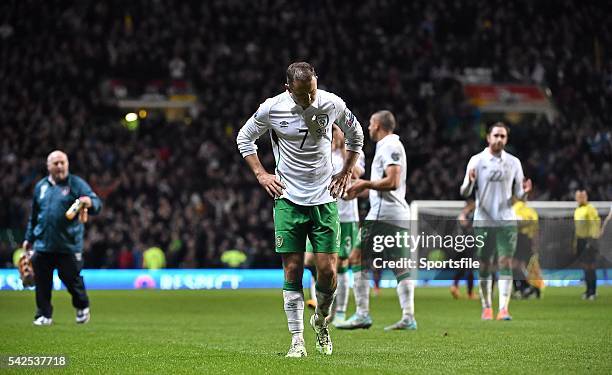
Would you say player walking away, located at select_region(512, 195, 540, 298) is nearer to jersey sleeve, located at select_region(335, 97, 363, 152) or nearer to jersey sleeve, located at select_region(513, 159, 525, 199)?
jersey sleeve, located at select_region(513, 159, 525, 199)

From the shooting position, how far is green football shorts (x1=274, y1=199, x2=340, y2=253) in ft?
28.9

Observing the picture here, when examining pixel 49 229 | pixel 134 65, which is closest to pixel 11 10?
pixel 134 65

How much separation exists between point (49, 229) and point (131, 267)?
14.2 metres

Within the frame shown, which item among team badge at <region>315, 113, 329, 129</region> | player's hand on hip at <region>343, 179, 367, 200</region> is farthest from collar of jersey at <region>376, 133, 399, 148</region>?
team badge at <region>315, 113, 329, 129</region>

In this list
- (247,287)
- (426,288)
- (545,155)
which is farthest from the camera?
(545,155)

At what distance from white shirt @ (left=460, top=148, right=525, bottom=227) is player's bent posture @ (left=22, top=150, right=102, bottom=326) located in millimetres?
5038

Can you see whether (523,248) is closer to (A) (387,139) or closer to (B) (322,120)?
(A) (387,139)

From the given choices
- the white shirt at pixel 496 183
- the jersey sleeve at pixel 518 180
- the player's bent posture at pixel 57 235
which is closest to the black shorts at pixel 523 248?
the white shirt at pixel 496 183

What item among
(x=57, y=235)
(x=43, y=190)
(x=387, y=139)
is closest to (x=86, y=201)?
(x=57, y=235)

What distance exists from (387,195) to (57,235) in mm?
4442

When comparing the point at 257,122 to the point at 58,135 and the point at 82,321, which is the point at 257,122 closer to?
the point at 82,321

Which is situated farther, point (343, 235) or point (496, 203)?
point (496, 203)

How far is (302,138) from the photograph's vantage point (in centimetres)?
877

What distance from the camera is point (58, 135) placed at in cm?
3152
